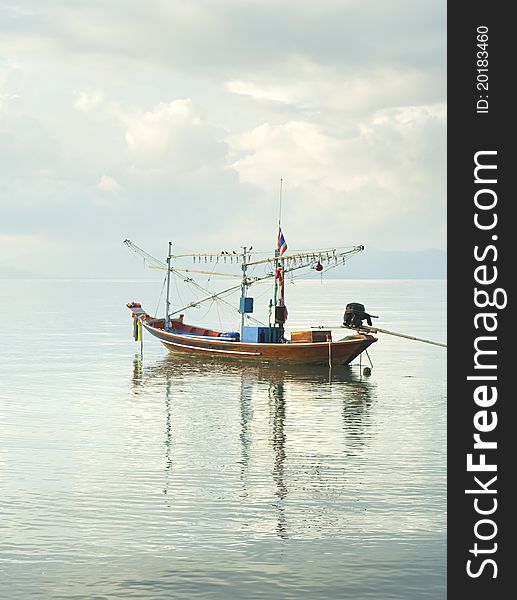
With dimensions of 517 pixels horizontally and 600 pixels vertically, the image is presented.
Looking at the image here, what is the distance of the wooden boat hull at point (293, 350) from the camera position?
57.6m

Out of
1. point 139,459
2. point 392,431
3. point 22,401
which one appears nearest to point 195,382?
point 22,401

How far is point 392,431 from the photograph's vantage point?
35.3 metres

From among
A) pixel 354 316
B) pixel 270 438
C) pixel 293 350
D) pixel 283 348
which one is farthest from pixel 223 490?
pixel 283 348

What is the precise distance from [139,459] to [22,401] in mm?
17259

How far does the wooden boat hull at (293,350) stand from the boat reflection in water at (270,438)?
29.5 inches

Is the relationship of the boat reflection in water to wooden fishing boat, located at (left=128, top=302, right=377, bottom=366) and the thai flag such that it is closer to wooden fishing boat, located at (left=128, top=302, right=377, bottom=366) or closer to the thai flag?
wooden fishing boat, located at (left=128, top=302, right=377, bottom=366)

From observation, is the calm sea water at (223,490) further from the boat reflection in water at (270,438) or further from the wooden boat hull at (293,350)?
the wooden boat hull at (293,350)

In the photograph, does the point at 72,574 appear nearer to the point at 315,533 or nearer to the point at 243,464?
the point at 315,533

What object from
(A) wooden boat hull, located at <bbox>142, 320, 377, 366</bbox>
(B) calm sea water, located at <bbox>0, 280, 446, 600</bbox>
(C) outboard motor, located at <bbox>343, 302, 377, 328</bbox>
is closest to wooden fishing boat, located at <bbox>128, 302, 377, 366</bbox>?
(A) wooden boat hull, located at <bbox>142, 320, 377, 366</bbox>

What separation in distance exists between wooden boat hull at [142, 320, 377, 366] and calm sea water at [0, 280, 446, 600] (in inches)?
231

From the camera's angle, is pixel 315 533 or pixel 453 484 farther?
pixel 315 533

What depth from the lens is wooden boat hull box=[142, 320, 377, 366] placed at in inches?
2269

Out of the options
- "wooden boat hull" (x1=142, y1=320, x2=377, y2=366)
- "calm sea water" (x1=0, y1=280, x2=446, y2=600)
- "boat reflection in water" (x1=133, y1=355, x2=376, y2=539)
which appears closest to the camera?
"calm sea water" (x1=0, y1=280, x2=446, y2=600)

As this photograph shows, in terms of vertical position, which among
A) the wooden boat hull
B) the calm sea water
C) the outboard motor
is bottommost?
the calm sea water
